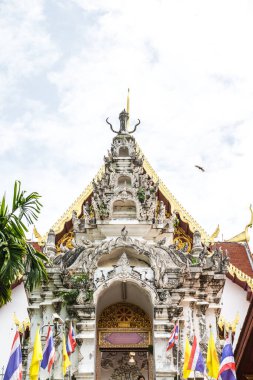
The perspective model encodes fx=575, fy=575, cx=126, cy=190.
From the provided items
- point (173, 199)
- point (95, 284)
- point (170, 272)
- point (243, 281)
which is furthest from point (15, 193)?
point (243, 281)

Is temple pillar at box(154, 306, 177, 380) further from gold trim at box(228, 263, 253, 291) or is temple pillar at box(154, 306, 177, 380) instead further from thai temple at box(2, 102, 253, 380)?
gold trim at box(228, 263, 253, 291)

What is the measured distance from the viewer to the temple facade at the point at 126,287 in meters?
10.3

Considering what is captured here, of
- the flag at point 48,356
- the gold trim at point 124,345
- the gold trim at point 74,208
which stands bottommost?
the flag at point 48,356

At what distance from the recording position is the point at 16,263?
791 centimetres

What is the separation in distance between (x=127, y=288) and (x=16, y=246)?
364 centimetres

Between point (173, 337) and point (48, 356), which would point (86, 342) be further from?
point (173, 337)

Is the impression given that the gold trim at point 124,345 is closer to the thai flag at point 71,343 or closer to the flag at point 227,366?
the thai flag at point 71,343

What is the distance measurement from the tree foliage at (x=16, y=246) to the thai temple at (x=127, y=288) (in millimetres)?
2216

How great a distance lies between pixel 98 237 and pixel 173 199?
2.98 meters

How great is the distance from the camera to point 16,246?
7.86 metres

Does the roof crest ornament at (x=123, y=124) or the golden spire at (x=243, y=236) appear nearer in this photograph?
the roof crest ornament at (x=123, y=124)

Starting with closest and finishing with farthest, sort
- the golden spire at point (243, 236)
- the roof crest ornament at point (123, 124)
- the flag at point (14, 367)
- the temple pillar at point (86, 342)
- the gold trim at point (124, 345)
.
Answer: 1. the flag at point (14, 367)
2. the temple pillar at point (86, 342)
3. the gold trim at point (124, 345)
4. the roof crest ornament at point (123, 124)
5. the golden spire at point (243, 236)

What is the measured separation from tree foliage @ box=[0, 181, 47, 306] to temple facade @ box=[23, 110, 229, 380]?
87.4 inches

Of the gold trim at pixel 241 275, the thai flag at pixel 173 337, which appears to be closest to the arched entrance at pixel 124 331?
the thai flag at pixel 173 337
